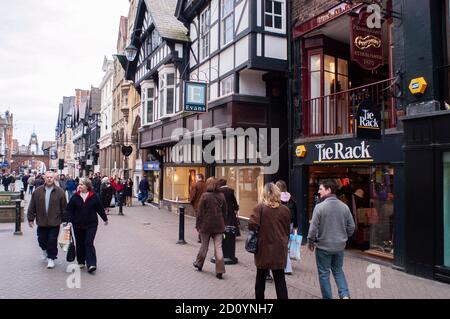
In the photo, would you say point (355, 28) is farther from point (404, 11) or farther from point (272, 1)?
point (272, 1)

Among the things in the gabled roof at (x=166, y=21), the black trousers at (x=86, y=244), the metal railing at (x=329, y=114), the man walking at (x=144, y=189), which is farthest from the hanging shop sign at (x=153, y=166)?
the black trousers at (x=86, y=244)

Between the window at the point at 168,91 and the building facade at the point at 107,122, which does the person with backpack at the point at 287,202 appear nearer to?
the window at the point at 168,91

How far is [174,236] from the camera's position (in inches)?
464

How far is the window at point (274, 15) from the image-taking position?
37.6ft

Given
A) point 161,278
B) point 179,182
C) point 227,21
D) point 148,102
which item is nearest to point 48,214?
point 161,278

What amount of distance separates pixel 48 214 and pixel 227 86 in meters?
7.21

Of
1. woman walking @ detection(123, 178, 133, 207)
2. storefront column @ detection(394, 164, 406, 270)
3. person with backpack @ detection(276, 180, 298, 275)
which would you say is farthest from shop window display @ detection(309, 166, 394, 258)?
woman walking @ detection(123, 178, 133, 207)

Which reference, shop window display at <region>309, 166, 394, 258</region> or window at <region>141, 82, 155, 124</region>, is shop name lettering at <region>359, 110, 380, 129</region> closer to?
shop window display at <region>309, 166, 394, 258</region>

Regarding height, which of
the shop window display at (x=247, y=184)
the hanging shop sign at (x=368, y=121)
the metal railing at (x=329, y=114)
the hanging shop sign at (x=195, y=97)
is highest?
the hanging shop sign at (x=195, y=97)

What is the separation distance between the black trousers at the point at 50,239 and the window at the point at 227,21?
8.00 metres

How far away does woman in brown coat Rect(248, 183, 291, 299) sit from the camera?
505 centimetres

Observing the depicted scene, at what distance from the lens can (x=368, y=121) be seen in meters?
7.81
